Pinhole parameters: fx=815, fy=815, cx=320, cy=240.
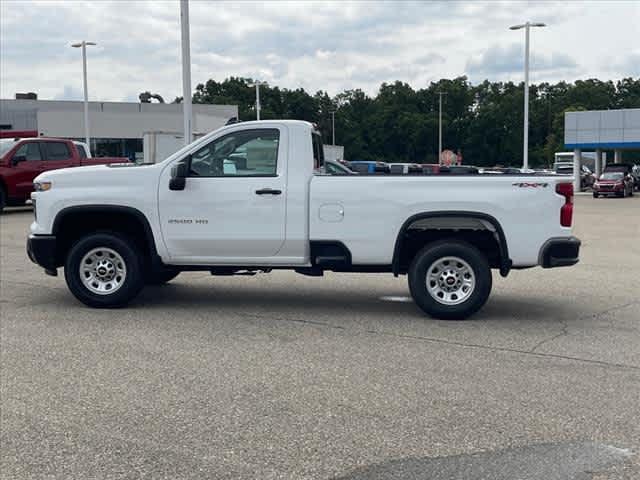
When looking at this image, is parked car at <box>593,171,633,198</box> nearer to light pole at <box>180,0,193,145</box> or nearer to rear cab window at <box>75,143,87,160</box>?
rear cab window at <box>75,143,87,160</box>

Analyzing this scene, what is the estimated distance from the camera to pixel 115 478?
172 inches

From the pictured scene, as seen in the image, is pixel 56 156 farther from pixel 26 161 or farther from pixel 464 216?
pixel 464 216

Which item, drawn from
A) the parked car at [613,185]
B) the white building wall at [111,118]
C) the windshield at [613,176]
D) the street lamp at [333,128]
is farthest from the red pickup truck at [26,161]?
the street lamp at [333,128]

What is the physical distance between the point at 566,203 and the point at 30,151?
1830cm

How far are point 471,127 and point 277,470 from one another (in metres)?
111

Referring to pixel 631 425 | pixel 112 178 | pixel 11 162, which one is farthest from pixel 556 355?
pixel 11 162

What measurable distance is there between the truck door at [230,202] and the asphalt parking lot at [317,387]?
74 centimetres

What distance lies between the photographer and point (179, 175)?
8.63 metres

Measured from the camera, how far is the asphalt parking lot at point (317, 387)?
463cm

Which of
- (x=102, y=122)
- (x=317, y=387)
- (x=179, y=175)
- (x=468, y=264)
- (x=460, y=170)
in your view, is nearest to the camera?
(x=317, y=387)

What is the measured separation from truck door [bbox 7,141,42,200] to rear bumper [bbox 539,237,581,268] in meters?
17.5

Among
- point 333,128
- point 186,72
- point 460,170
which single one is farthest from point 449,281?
point 333,128

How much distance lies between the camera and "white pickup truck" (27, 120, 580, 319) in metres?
8.32

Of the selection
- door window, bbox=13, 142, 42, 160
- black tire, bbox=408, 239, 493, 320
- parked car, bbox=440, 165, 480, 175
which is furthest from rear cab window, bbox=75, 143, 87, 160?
black tire, bbox=408, 239, 493, 320
